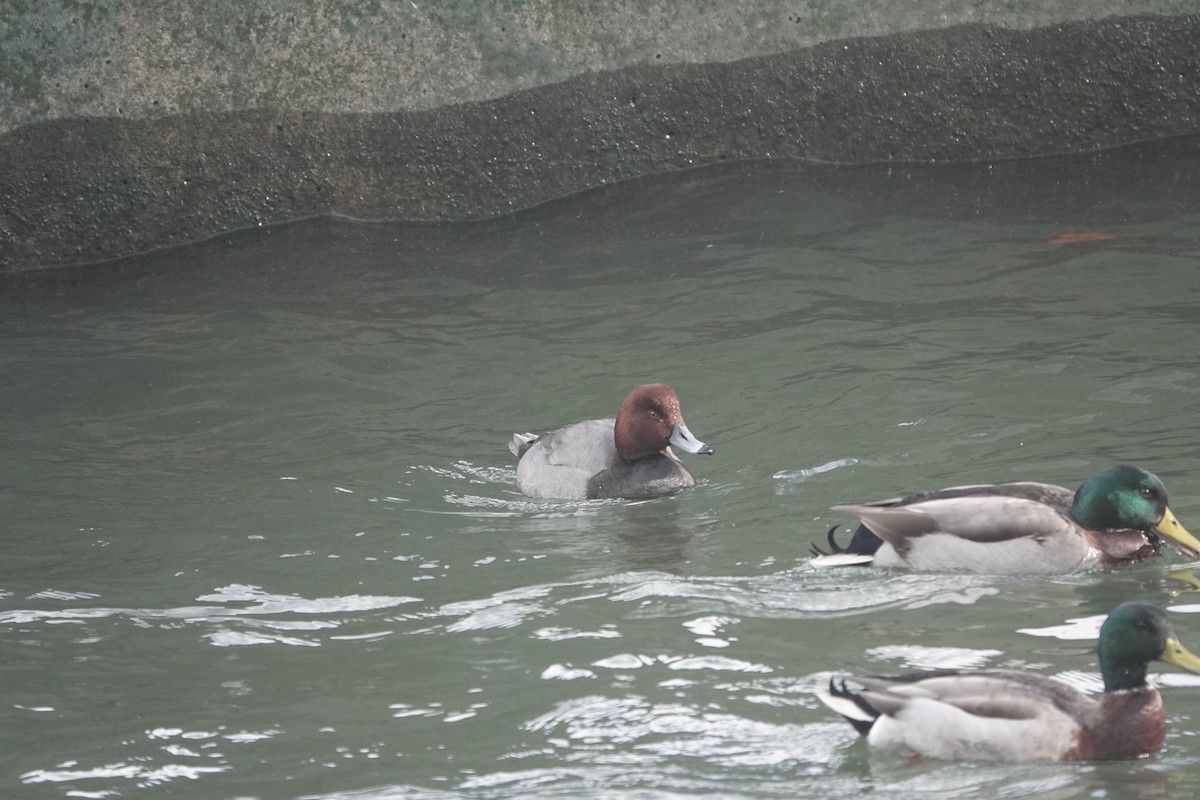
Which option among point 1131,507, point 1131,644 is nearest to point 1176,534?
point 1131,507

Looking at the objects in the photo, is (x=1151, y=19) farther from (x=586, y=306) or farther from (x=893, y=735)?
(x=893, y=735)

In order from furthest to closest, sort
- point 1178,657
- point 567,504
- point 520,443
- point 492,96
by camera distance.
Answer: point 492,96 → point 520,443 → point 567,504 → point 1178,657

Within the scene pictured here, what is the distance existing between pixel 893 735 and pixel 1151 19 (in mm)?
9838

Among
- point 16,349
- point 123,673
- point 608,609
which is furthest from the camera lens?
point 16,349

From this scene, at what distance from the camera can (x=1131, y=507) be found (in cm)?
600

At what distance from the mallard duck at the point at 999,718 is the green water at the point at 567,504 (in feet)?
0.28

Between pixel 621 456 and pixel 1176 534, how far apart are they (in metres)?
2.79

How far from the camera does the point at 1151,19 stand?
41.9 feet

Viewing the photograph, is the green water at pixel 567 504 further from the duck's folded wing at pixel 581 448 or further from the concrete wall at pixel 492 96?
the concrete wall at pixel 492 96

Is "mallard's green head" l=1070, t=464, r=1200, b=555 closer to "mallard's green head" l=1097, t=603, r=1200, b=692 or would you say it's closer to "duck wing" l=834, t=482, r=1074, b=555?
"duck wing" l=834, t=482, r=1074, b=555

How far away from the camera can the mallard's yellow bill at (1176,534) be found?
19.7 ft

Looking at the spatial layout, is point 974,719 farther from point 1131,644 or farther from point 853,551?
point 853,551

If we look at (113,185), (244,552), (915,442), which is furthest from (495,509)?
(113,185)

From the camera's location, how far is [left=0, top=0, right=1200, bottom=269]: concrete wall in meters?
12.2
